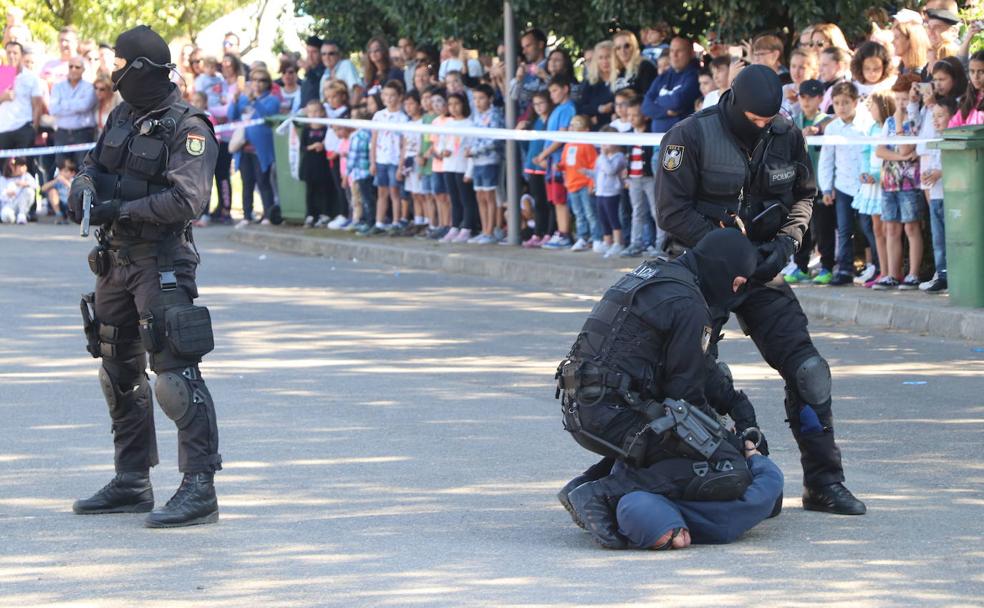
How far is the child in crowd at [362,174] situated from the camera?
688 inches

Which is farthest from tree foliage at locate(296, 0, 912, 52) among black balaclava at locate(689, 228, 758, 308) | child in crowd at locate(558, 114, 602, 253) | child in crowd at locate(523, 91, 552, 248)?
black balaclava at locate(689, 228, 758, 308)

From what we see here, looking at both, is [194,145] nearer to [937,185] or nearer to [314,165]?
[937,185]

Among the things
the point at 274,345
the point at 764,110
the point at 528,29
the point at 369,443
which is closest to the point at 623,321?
the point at 764,110

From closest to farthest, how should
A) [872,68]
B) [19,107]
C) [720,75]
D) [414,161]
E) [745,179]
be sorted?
1. [745,179]
2. [872,68]
3. [720,75]
4. [414,161]
5. [19,107]

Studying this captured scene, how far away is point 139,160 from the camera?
6.43 meters

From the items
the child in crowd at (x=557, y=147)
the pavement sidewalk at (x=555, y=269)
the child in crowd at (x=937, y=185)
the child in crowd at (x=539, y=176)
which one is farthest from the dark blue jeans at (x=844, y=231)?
the child in crowd at (x=539, y=176)

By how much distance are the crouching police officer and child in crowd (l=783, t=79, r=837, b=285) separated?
6546mm

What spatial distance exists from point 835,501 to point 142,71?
3085mm

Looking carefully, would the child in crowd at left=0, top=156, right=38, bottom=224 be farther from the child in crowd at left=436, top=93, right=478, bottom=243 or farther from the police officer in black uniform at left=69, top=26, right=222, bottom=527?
the police officer in black uniform at left=69, top=26, right=222, bottom=527

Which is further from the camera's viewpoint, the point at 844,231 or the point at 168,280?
the point at 844,231

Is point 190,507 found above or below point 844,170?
below

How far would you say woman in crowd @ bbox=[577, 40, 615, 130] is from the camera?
1490 centimetres

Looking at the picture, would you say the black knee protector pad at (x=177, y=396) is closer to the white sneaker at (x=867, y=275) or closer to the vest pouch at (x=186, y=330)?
the vest pouch at (x=186, y=330)

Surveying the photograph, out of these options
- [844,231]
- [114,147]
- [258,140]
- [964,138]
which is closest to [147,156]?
[114,147]
